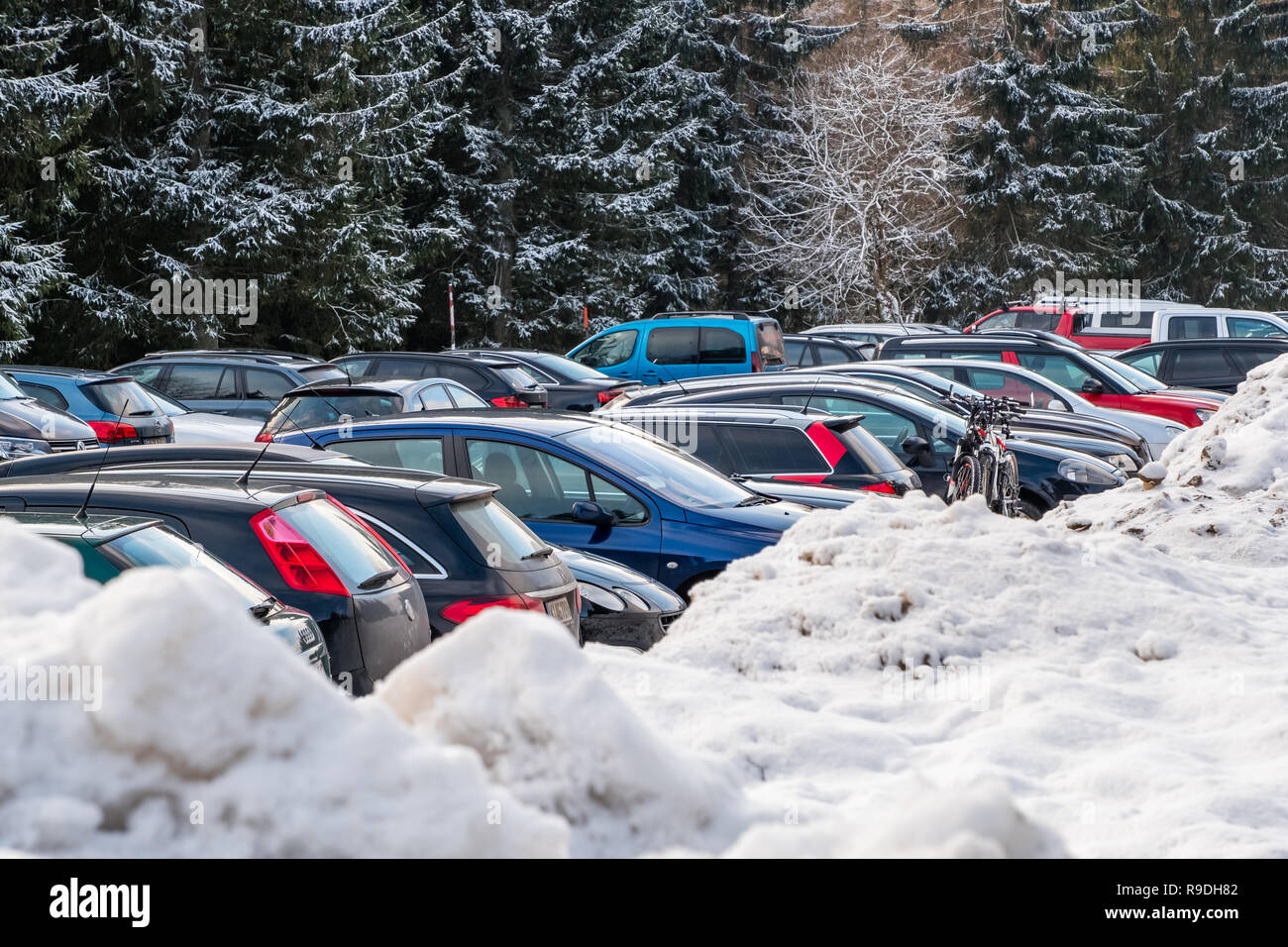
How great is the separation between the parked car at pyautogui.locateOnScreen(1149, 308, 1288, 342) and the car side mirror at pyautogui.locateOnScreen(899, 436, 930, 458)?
1570cm

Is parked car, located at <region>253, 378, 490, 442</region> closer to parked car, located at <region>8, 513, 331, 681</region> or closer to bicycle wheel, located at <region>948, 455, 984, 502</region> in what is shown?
bicycle wheel, located at <region>948, 455, 984, 502</region>

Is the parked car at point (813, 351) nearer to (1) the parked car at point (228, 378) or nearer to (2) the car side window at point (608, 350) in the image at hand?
(2) the car side window at point (608, 350)

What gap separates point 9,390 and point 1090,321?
22.6m

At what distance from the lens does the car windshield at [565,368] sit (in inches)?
762

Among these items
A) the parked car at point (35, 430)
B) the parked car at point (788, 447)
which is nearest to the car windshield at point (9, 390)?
the parked car at point (35, 430)

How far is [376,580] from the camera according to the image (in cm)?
585

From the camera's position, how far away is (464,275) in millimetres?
35000

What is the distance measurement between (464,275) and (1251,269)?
27096 mm

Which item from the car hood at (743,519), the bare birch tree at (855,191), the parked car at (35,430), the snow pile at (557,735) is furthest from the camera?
the bare birch tree at (855,191)

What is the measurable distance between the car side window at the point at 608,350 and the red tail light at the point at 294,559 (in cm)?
1654

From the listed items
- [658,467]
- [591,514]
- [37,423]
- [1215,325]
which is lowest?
[37,423]

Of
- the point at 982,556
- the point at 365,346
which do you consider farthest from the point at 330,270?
the point at 982,556

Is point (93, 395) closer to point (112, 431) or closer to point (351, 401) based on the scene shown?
point (112, 431)

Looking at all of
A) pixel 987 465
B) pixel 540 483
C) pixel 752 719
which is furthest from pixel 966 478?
pixel 752 719
